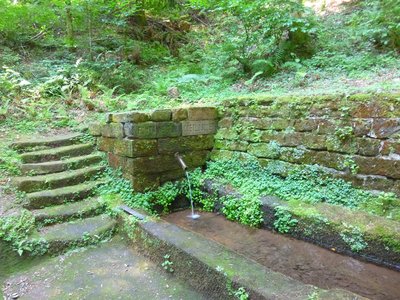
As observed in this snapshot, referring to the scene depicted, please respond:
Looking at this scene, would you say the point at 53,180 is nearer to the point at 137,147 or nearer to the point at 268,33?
the point at 137,147

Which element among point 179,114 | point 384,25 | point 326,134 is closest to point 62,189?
point 179,114

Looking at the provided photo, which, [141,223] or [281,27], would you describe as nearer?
[141,223]

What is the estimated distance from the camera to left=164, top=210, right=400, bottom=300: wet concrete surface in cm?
266

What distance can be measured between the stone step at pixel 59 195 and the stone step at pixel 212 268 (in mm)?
1249

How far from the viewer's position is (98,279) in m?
3.09

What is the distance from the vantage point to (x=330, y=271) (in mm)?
2883

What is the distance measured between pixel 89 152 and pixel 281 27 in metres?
A: 4.97

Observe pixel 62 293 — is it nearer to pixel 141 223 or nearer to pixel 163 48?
pixel 141 223

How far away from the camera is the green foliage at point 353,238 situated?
2.96m

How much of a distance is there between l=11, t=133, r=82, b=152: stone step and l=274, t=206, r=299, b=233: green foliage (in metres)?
3.82

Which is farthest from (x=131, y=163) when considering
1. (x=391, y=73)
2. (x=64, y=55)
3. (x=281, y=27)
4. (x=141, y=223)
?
(x=64, y=55)

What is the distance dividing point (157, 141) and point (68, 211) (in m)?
1.53

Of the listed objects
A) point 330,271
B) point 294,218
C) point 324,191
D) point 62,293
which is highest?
point 324,191

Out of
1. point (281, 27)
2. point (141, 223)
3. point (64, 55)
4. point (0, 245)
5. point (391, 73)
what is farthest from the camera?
point (64, 55)
